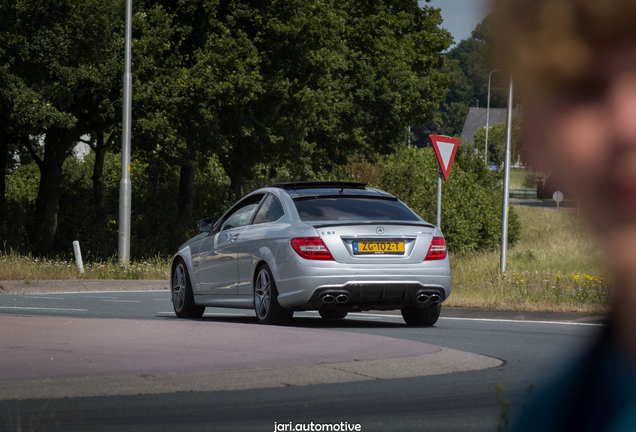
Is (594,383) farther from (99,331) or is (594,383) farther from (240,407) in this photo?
(99,331)

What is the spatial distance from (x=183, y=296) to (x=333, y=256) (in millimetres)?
3243

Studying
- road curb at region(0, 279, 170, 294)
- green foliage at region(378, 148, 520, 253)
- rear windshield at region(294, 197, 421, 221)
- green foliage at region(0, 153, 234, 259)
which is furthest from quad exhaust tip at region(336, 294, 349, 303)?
green foliage at region(378, 148, 520, 253)

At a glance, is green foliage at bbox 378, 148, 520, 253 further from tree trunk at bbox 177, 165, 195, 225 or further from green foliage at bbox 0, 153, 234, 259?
tree trunk at bbox 177, 165, 195, 225

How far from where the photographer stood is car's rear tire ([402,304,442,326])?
10.2 m

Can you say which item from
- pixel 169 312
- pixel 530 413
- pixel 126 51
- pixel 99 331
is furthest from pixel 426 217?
pixel 530 413

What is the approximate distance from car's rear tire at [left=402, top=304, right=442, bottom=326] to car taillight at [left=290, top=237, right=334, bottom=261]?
1651mm

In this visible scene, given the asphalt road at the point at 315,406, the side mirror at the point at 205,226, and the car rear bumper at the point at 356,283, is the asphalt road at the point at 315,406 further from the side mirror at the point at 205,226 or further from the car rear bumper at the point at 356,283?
the side mirror at the point at 205,226

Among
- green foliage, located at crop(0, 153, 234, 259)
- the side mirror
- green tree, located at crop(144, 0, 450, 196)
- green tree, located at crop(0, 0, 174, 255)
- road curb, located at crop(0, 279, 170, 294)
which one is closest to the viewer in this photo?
the side mirror

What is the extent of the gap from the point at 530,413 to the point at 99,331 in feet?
25.5

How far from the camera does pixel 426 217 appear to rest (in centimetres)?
3209

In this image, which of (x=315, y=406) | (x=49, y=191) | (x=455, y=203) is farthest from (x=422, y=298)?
(x=455, y=203)

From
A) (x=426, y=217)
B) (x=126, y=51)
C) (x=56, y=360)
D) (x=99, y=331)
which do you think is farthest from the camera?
(x=426, y=217)

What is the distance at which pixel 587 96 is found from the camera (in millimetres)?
957

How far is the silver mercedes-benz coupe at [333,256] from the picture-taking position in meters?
9.20
